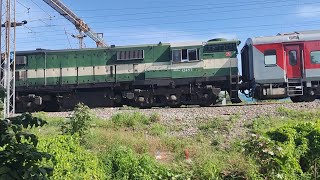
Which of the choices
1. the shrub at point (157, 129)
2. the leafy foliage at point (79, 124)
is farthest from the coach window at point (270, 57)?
the leafy foliage at point (79, 124)

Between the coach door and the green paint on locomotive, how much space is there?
2473 millimetres

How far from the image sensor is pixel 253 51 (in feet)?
60.1

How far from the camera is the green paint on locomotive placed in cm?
1912

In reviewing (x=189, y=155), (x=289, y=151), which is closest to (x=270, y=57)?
(x=189, y=155)

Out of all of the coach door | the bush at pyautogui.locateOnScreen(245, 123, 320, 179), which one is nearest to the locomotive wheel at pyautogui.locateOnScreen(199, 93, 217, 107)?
the coach door

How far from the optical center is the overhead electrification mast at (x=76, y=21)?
→ 34.5 metres

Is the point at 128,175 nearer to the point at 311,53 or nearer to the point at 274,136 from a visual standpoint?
the point at 274,136

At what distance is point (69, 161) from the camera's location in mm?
6180

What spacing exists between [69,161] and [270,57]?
14.1 m

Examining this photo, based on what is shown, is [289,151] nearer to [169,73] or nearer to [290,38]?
[290,38]

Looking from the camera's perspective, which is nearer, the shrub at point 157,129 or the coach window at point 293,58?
the shrub at point 157,129

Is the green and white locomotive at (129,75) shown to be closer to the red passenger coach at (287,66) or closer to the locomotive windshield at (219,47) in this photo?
the locomotive windshield at (219,47)

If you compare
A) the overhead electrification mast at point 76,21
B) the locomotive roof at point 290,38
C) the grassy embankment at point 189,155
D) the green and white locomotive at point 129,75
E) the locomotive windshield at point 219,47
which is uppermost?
the overhead electrification mast at point 76,21

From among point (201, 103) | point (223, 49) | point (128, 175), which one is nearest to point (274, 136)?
point (128, 175)
